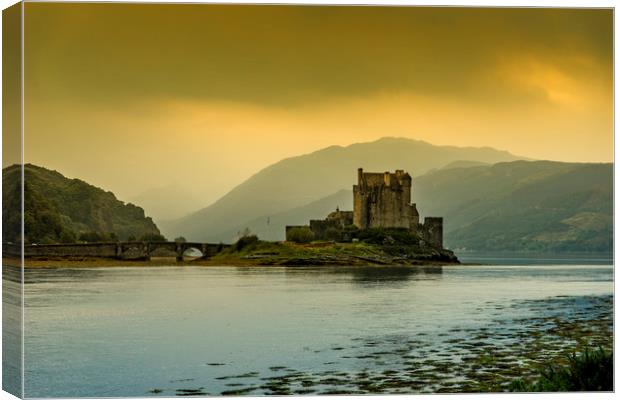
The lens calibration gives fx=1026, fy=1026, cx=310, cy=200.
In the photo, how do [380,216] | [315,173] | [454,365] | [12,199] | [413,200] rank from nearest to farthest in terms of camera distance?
[12,199] → [454,365] → [315,173] → [413,200] → [380,216]

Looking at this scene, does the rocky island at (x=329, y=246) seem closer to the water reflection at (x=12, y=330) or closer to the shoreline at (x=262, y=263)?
the shoreline at (x=262, y=263)

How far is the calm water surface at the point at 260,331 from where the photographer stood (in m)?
12.2

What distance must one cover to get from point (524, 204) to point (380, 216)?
11922mm

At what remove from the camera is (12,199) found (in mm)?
11188

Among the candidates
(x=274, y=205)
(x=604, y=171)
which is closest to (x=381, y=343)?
(x=604, y=171)

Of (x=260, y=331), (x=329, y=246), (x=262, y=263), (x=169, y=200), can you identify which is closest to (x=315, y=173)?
(x=169, y=200)

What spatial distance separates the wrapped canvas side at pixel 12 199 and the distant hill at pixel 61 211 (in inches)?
0.6

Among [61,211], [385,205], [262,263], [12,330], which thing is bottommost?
[12,330]

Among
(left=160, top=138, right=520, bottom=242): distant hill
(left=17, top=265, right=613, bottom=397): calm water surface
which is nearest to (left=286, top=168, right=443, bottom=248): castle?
(left=17, top=265, right=613, bottom=397): calm water surface

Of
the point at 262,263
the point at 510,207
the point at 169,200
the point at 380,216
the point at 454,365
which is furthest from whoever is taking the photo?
the point at 262,263

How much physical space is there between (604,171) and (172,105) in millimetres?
7090

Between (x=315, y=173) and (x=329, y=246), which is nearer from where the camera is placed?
(x=315, y=173)

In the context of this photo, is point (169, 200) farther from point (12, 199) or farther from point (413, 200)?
point (413, 200)

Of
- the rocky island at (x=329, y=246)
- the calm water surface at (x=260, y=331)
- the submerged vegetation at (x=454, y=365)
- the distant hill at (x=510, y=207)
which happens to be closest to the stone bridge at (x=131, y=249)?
the rocky island at (x=329, y=246)
